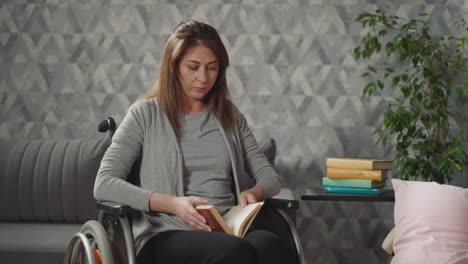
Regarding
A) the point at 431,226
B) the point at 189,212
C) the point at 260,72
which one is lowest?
the point at 431,226

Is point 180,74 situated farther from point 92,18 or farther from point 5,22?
point 5,22

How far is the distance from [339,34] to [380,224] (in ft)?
3.42

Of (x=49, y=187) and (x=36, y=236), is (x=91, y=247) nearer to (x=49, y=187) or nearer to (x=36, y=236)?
(x=36, y=236)

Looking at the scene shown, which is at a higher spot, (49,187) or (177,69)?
(177,69)

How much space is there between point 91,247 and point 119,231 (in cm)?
18

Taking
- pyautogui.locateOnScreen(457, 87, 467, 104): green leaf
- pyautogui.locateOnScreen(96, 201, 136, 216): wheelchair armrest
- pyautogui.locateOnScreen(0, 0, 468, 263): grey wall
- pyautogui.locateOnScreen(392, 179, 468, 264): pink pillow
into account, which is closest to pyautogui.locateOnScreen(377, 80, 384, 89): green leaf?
pyautogui.locateOnScreen(0, 0, 468, 263): grey wall

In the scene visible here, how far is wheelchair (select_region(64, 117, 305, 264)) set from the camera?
1695 millimetres

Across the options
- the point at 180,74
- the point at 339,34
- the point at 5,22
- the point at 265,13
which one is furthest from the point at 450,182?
the point at 5,22

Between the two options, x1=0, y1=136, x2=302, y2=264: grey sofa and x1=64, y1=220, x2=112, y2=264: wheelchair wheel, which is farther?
x1=0, y1=136, x2=302, y2=264: grey sofa

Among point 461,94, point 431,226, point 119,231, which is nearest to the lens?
point 119,231

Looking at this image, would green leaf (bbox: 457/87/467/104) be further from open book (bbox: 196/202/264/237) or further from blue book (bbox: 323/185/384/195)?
open book (bbox: 196/202/264/237)

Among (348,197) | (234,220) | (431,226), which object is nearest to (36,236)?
(234,220)

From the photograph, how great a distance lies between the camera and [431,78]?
274cm

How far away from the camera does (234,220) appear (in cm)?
185
